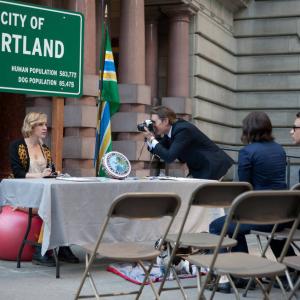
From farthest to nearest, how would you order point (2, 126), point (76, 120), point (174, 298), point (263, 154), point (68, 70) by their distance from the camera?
point (2, 126) → point (76, 120) → point (68, 70) → point (263, 154) → point (174, 298)

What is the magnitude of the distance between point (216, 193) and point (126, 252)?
2.82 feet

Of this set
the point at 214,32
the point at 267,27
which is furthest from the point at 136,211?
the point at 267,27

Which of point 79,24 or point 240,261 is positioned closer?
point 240,261

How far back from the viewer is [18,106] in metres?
14.5

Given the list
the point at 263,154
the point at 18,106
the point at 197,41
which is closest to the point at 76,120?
the point at 18,106

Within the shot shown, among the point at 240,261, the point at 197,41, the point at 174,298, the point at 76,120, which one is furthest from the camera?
the point at 197,41

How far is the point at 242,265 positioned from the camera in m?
4.31

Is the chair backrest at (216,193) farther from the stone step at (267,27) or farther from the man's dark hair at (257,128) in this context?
the stone step at (267,27)

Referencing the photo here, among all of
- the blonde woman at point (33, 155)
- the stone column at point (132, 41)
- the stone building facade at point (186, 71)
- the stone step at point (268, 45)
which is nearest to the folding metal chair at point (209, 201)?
the blonde woman at point (33, 155)

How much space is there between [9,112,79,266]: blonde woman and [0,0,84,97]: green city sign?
626mm

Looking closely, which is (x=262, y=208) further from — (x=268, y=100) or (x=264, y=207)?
(x=268, y=100)

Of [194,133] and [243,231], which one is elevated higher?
[194,133]

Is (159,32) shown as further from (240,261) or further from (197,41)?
(240,261)

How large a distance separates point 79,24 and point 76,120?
5387 millimetres
